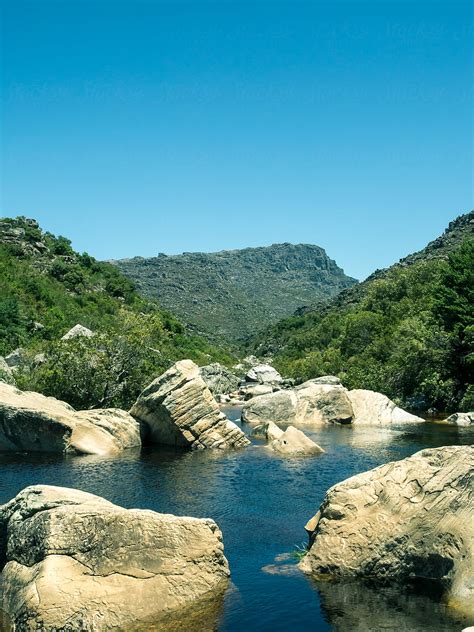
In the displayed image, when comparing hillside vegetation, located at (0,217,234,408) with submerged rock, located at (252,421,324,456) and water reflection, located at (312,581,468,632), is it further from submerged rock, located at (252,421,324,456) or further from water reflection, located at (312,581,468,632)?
water reflection, located at (312,581,468,632)

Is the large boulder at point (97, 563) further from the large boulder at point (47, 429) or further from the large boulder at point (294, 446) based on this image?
the large boulder at point (294, 446)

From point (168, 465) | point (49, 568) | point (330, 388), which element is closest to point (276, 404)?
point (330, 388)

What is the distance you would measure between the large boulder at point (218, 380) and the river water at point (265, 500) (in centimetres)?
3478

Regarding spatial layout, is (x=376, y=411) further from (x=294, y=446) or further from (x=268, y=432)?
(x=294, y=446)

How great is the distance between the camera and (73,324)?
7231cm

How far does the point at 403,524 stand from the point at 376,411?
121 ft

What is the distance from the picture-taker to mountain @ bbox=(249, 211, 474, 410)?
60.2m

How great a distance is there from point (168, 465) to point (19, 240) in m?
66.8

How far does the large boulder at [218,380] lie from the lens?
83.9 m

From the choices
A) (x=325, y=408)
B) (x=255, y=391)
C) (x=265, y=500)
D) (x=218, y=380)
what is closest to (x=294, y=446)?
(x=265, y=500)

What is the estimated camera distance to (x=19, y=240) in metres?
91.6

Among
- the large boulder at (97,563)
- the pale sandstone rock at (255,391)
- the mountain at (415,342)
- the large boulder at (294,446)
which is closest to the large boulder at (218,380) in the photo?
the pale sandstone rock at (255,391)

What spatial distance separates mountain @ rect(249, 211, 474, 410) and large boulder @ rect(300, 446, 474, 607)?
3998 cm

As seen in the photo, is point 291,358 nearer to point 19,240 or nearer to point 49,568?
point 19,240
